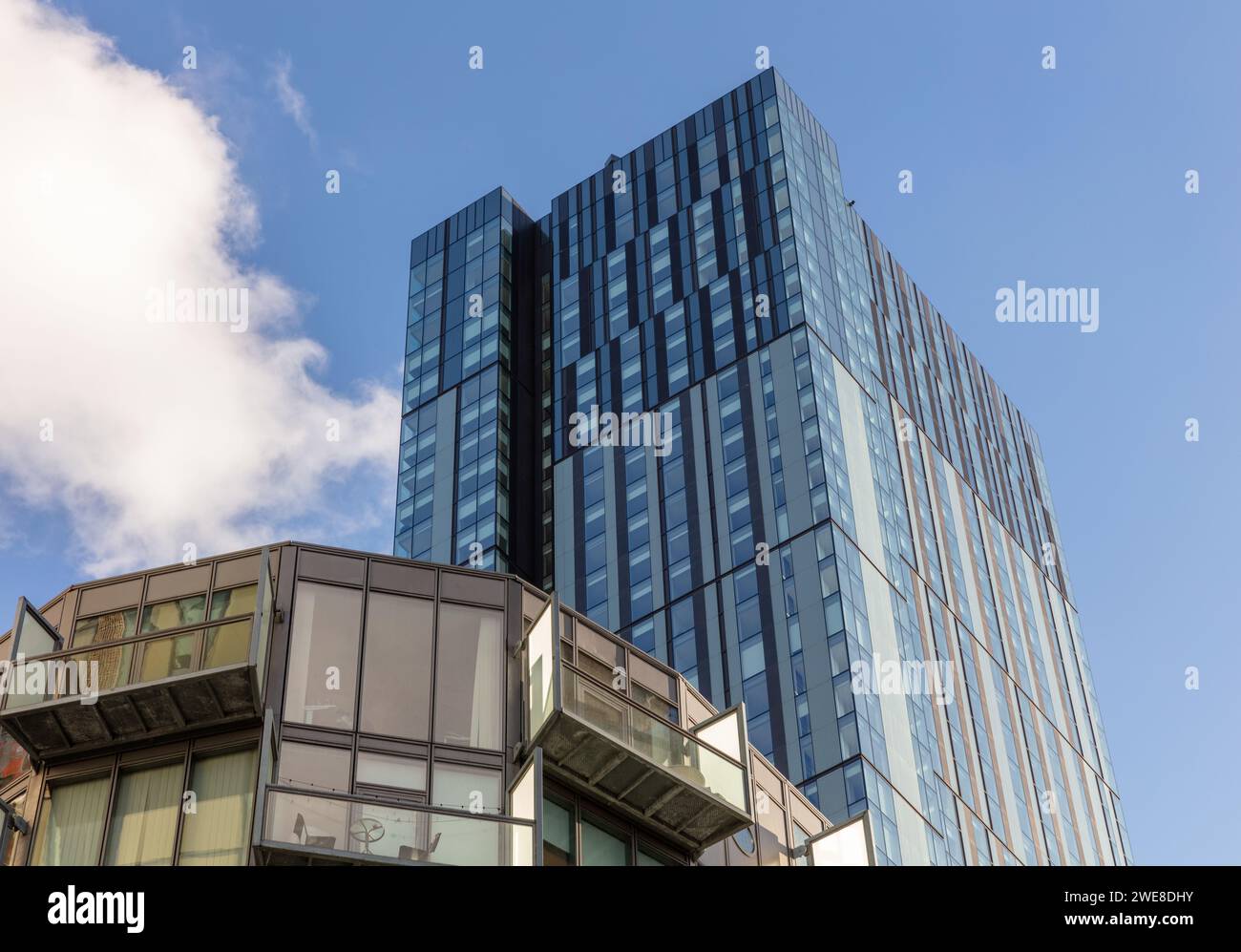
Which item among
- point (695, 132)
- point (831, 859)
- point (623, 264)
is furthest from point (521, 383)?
point (831, 859)

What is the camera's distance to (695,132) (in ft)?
364

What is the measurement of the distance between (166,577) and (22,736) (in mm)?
3490

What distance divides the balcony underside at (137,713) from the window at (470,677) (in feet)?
10.3

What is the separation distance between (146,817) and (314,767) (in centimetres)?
258

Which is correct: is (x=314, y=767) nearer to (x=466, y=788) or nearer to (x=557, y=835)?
(x=466, y=788)

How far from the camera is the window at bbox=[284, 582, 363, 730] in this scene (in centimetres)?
2525

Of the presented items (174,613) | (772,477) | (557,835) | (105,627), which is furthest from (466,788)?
(772,477)

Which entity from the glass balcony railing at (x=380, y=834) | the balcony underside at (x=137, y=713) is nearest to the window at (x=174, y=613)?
the balcony underside at (x=137, y=713)

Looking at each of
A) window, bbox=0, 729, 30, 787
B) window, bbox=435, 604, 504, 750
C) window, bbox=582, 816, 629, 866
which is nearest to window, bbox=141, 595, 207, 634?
window, bbox=0, 729, 30, 787

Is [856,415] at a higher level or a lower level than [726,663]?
higher

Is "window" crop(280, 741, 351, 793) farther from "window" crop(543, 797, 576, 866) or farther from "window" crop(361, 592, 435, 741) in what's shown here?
"window" crop(543, 797, 576, 866)

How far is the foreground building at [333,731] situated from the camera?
23.7 metres

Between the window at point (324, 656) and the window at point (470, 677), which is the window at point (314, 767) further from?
the window at point (470, 677)

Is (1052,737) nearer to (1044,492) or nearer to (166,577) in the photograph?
(1044,492)
